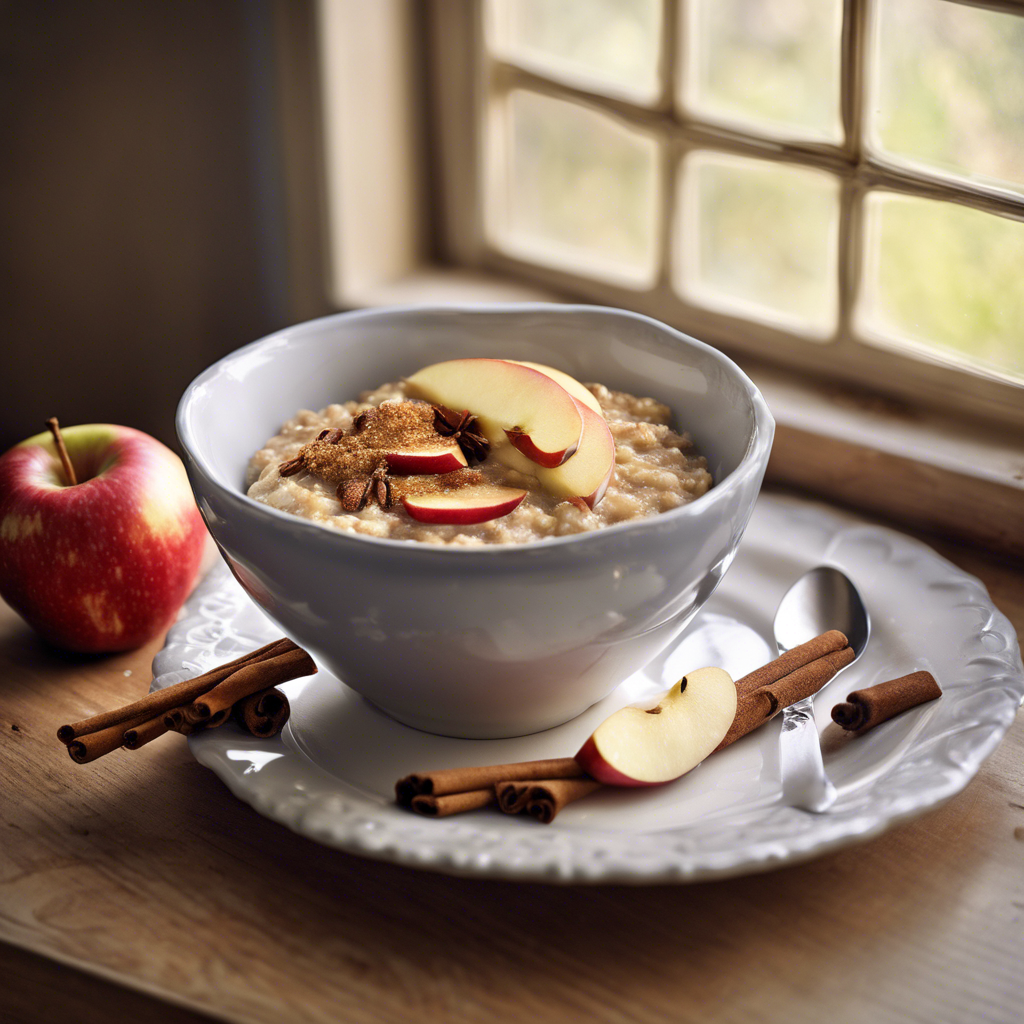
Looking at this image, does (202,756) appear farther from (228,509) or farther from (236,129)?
(236,129)

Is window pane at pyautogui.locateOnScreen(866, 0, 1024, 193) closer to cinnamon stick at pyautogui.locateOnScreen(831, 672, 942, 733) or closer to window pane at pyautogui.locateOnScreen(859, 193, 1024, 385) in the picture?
window pane at pyautogui.locateOnScreen(859, 193, 1024, 385)

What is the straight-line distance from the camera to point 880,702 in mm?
958

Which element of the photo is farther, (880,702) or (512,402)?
(512,402)

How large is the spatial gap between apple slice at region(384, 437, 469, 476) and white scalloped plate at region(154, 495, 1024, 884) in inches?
8.0

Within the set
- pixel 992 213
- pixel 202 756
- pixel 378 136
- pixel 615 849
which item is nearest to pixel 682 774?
pixel 615 849

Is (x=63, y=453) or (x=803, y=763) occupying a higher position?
(x=63, y=453)

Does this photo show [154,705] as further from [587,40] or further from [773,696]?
[587,40]

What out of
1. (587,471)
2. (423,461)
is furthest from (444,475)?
(587,471)

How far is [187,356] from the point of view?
71.4 inches

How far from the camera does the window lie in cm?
128

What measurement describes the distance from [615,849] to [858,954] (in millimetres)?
181

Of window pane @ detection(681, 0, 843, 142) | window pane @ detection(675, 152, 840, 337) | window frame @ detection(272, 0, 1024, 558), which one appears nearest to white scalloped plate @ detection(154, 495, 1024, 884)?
window frame @ detection(272, 0, 1024, 558)

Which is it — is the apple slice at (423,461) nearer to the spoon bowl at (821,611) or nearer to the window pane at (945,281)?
the spoon bowl at (821,611)

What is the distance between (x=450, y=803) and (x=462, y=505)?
0.24 m
